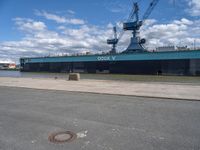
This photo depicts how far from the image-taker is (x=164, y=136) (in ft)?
17.4

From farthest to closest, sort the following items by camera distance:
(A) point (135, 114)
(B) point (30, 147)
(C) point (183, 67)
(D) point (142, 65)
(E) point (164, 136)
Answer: (D) point (142, 65)
(C) point (183, 67)
(A) point (135, 114)
(E) point (164, 136)
(B) point (30, 147)

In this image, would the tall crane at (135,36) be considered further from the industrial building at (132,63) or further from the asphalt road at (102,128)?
the asphalt road at (102,128)

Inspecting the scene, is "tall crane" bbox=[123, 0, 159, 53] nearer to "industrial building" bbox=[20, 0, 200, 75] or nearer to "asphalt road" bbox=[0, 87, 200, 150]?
"industrial building" bbox=[20, 0, 200, 75]

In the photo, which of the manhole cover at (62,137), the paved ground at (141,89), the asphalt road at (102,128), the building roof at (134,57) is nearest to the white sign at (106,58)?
the building roof at (134,57)

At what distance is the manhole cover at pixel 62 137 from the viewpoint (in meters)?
5.12

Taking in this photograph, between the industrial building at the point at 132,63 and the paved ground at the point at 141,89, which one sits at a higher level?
the industrial building at the point at 132,63

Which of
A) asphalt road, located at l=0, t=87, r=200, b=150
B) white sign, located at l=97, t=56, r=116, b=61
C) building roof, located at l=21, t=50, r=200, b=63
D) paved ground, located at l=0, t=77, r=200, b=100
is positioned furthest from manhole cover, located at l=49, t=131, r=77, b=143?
white sign, located at l=97, t=56, r=116, b=61

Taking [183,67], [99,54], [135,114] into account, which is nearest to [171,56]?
[183,67]

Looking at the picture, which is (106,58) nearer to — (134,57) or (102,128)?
(134,57)

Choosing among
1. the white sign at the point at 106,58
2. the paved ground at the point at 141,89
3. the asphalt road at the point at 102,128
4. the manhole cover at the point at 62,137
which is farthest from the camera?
the white sign at the point at 106,58

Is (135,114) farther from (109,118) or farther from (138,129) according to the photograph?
(138,129)

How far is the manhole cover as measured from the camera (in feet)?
16.8

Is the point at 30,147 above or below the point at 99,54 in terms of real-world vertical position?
below

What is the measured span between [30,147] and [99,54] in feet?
204
